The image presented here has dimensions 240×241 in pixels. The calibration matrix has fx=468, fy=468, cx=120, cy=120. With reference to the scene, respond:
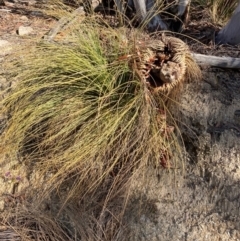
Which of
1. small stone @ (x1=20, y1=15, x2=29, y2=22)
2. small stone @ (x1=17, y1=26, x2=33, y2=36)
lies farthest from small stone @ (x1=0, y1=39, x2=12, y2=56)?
small stone @ (x1=20, y1=15, x2=29, y2=22)

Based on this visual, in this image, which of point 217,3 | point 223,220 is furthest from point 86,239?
point 217,3

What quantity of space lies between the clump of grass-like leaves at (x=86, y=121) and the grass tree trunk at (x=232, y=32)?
114 centimetres

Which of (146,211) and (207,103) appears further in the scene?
(207,103)

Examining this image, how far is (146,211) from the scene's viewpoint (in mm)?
3184

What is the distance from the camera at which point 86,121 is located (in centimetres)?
328

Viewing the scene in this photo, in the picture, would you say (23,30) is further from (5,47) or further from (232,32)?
(232,32)

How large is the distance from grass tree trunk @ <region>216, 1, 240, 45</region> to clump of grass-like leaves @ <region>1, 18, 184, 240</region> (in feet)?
3.74

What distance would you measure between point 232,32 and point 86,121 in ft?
5.62

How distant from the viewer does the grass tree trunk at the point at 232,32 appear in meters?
4.08

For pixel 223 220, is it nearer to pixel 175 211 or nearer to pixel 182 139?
pixel 175 211

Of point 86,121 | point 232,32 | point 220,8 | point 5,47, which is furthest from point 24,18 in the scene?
point 86,121

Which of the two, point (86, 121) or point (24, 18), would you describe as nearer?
point (86, 121)

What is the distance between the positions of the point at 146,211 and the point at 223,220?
0.52m

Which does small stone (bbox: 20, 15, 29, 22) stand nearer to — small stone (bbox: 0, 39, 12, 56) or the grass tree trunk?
small stone (bbox: 0, 39, 12, 56)
